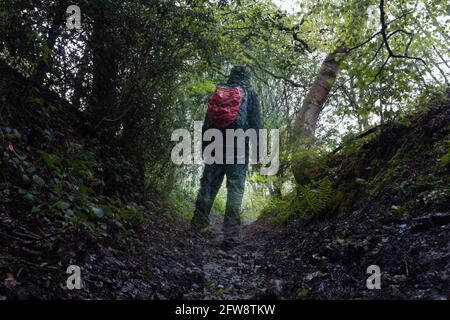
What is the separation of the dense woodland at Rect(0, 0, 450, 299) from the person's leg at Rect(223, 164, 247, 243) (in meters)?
0.41

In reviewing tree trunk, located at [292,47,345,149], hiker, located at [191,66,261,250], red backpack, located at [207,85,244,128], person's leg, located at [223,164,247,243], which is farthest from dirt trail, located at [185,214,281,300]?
tree trunk, located at [292,47,345,149]

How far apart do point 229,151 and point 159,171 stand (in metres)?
2.07

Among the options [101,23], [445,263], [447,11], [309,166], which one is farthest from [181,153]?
[445,263]

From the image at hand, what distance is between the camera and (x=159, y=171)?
792cm

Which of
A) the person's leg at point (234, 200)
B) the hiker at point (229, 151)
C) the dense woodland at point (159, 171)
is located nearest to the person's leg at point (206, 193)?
the hiker at point (229, 151)

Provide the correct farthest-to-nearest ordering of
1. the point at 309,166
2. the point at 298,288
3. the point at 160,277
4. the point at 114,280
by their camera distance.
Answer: the point at 309,166, the point at 160,277, the point at 298,288, the point at 114,280

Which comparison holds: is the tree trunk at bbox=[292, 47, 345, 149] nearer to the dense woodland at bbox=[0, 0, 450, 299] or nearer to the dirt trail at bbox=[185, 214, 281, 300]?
the dense woodland at bbox=[0, 0, 450, 299]

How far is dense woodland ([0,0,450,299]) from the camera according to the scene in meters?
3.13

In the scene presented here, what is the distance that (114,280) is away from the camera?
312 centimetres

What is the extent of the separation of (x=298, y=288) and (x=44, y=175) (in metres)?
2.72

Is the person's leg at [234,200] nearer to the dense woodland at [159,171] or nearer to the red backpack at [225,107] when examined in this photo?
the dense woodland at [159,171]

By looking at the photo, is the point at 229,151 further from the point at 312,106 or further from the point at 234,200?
the point at 312,106

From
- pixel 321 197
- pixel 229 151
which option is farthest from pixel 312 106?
pixel 321 197
